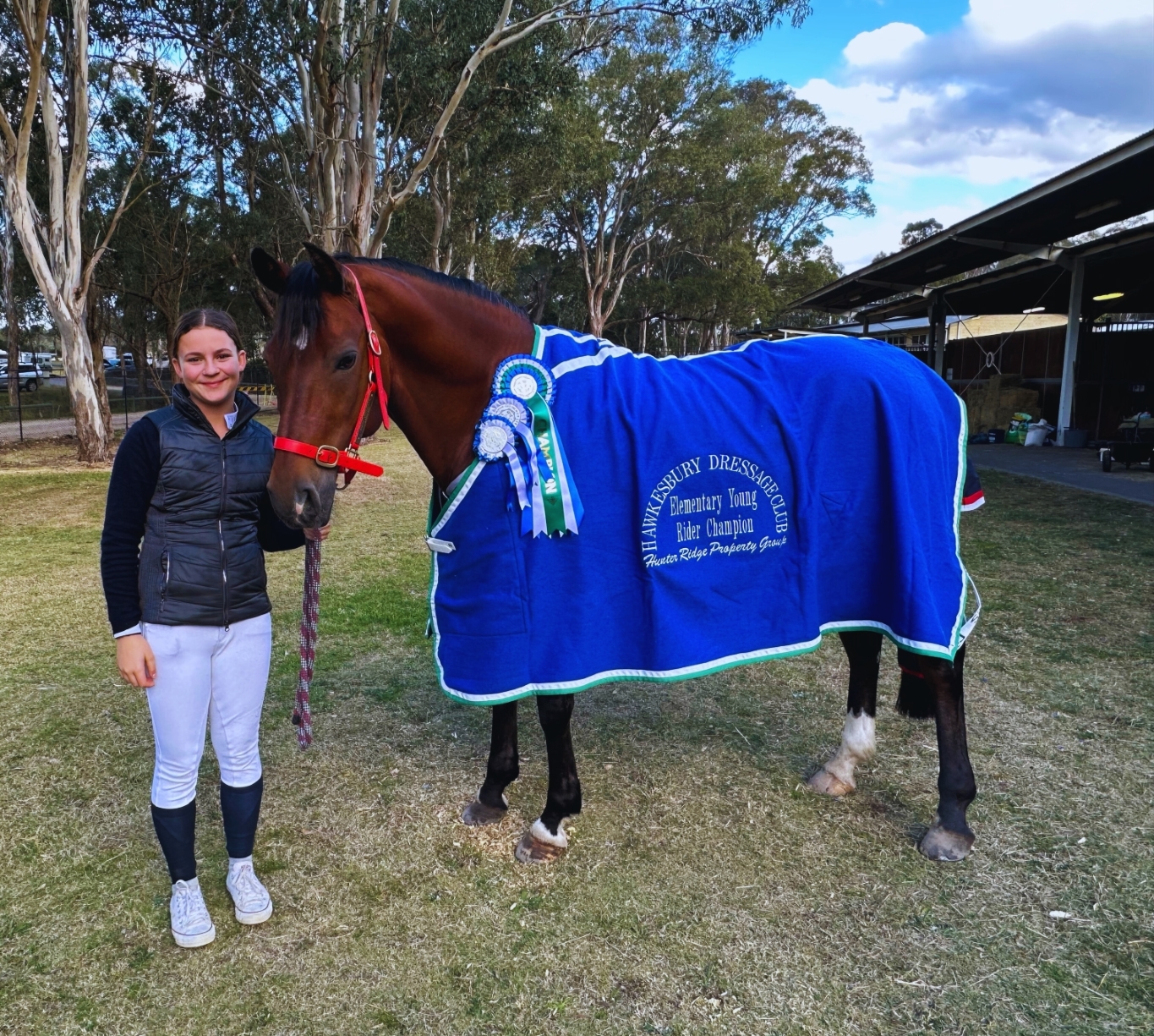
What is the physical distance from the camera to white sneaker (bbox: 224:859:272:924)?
2.34 meters

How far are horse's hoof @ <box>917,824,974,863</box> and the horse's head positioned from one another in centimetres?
233

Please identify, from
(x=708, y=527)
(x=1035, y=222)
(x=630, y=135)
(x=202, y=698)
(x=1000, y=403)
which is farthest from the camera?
(x=630, y=135)

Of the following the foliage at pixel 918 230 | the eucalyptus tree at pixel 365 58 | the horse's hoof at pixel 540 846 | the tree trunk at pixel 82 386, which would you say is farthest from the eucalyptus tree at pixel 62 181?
the foliage at pixel 918 230

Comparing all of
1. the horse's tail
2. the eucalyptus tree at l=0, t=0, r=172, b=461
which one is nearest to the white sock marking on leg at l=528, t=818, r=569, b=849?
the horse's tail

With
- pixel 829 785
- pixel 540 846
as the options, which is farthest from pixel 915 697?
pixel 540 846

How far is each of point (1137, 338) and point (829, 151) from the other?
24194mm

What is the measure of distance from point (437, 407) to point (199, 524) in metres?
0.79

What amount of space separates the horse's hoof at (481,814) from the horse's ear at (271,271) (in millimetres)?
1973

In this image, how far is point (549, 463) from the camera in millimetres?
2391

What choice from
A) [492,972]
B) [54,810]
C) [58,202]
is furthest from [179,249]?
[492,972]

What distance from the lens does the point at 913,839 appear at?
2791 millimetres

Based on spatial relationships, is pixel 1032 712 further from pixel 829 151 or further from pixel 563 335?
pixel 829 151

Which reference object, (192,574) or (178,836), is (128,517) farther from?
(178,836)

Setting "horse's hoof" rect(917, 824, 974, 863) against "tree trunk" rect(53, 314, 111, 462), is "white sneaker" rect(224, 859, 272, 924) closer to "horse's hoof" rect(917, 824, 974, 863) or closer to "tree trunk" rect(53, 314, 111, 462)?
"horse's hoof" rect(917, 824, 974, 863)
